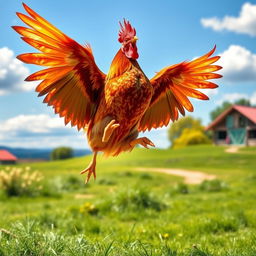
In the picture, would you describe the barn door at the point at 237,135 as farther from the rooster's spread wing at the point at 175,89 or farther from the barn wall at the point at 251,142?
the rooster's spread wing at the point at 175,89

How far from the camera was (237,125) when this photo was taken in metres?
38.9

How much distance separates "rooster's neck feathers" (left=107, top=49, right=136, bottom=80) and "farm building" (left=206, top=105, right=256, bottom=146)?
35639mm

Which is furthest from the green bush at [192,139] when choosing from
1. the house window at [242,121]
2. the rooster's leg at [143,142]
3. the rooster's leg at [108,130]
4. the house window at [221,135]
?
the rooster's leg at [108,130]

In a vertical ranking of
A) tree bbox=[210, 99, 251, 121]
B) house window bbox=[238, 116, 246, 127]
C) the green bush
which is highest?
tree bbox=[210, 99, 251, 121]

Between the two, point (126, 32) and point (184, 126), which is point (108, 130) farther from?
point (184, 126)

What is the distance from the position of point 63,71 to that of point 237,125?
38692mm

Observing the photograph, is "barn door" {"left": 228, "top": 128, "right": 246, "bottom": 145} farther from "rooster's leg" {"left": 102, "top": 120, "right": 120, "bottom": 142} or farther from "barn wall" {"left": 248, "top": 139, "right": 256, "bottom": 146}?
"rooster's leg" {"left": 102, "top": 120, "right": 120, "bottom": 142}

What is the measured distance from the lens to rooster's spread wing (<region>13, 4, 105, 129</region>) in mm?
1676

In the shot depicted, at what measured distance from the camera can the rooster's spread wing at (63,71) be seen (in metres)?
1.68

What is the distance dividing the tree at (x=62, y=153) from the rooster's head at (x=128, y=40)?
43.9 metres

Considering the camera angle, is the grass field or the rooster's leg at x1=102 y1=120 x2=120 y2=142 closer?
the rooster's leg at x1=102 y1=120 x2=120 y2=142

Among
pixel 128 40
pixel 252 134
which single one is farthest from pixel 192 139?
pixel 128 40

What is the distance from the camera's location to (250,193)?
35.9 feet

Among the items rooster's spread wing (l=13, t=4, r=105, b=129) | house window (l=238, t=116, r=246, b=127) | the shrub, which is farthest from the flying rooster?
house window (l=238, t=116, r=246, b=127)
